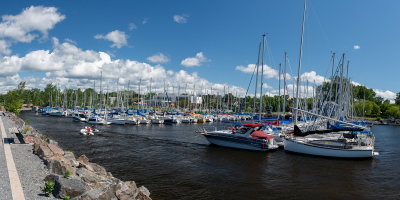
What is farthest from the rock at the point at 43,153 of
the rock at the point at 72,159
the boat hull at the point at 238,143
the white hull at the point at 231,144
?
the white hull at the point at 231,144

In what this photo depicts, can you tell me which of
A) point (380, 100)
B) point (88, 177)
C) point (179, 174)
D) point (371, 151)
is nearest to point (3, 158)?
point (88, 177)

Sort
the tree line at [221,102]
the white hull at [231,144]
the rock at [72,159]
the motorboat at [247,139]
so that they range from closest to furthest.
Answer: the rock at [72,159], the motorboat at [247,139], the white hull at [231,144], the tree line at [221,102]

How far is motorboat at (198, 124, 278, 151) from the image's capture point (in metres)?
37.4

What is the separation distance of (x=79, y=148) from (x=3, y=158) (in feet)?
59.9

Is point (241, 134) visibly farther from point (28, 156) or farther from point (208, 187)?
point (28, 156)

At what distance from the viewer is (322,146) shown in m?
34.0

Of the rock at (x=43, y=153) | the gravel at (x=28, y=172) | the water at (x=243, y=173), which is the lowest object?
the water at (x=243, y=173)

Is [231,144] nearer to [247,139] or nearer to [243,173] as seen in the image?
[247,139]

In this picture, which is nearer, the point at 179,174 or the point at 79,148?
the point at 179,174

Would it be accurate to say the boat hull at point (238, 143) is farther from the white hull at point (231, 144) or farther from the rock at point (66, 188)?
the rock at point (66, 188)

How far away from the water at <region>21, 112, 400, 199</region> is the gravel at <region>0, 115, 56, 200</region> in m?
6.91

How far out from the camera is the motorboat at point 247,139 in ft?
123

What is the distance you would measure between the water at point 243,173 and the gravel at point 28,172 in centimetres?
691

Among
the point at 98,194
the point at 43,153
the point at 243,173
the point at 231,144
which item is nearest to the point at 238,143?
the point at 231,144
